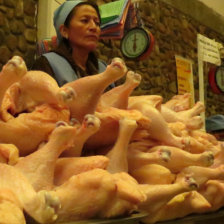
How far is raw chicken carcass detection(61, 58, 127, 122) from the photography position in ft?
2.30

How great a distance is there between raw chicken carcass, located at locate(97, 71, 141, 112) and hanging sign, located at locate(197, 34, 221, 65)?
60.4 inches

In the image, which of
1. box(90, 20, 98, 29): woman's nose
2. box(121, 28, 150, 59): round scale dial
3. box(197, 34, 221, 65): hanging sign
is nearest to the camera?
box(90, 20, 98, 29): woman's nose

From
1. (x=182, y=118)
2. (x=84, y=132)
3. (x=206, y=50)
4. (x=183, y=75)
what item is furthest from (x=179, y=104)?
(x=183, y=75)

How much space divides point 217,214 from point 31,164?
1.67 ft

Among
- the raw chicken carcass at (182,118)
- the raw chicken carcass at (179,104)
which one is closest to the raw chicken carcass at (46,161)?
the raw chicken carcass at (182,118)

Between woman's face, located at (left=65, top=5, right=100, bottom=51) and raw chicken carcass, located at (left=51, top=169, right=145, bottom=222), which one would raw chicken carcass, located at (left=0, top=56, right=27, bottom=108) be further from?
woman's face, located at (left=65, top=5, right=100, bottom=51)

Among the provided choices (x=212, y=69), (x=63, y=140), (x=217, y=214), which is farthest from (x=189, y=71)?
(x=63, y=140)

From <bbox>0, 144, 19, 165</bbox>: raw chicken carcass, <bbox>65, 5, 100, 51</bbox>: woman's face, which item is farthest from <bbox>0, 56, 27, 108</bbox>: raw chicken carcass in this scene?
<bbox>65, 5, 100, 51</bbox>: woman's face

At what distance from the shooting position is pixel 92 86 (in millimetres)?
707

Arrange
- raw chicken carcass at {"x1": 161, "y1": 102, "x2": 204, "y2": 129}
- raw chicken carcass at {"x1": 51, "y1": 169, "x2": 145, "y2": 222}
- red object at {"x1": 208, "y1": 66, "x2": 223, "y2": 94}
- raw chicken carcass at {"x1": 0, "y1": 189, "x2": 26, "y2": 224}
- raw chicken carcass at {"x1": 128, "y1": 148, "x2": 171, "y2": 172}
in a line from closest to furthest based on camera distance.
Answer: raw chicken carcass at {"x1": 0, "y1": 189, "x2": 26, "y2": 224} < raw chicken carcass at {"x1": 51, "y1": 169, "x2": 145, "y2": 222} < raw chicken carcass at {"x1": 128, "y1": 148, "x2": 171, "y2": 172} < raw chicken carcass at {"x1": 161, "y1": 102, "x2": 204, "y2": 129} < red object at {"x1": 208, "y1": 66, "x2": 223, "y2": 94}

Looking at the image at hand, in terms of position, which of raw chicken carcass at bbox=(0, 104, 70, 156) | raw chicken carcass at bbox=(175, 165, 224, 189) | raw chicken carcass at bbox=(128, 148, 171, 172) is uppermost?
raw chicken carcass at bbox=(0, 104, 70, 156)

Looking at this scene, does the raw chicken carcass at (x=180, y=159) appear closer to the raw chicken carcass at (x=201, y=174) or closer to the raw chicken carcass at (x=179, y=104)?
the raw chicken carcass at (x=201, y=174)

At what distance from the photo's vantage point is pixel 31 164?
0.60 meters

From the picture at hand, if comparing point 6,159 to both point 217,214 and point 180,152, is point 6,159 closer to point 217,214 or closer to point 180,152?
point 180,152
